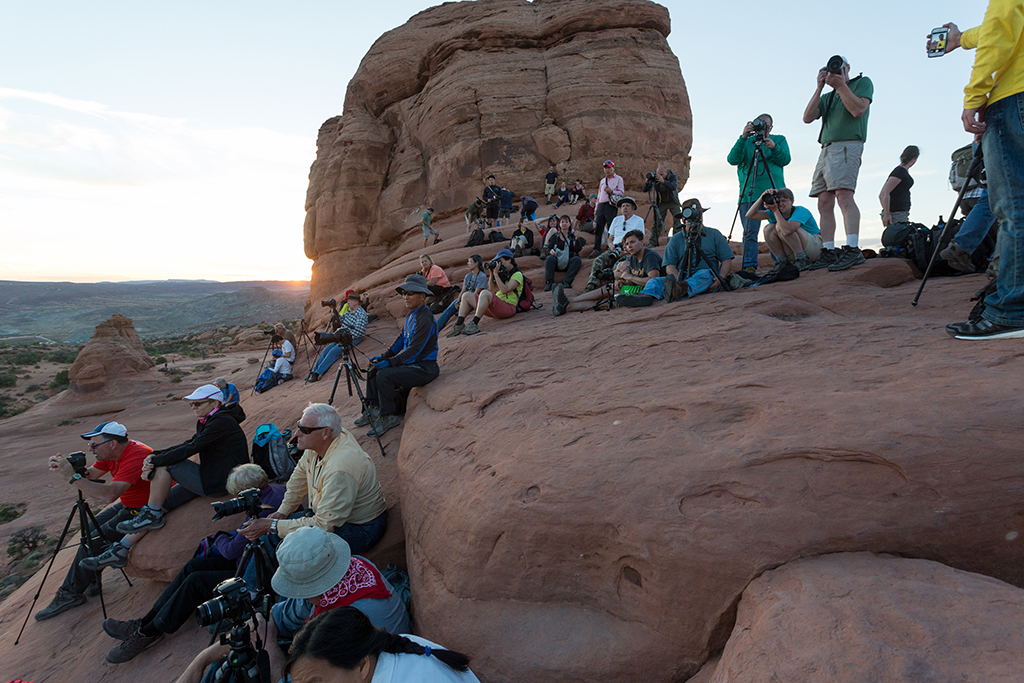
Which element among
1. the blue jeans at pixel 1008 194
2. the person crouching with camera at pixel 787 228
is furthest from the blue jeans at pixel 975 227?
the blue jeans at pixel 1008 194

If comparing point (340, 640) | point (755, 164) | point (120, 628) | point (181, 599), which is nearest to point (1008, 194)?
point (755, 164)

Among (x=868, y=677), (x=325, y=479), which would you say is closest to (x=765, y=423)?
(x=868, y=677)

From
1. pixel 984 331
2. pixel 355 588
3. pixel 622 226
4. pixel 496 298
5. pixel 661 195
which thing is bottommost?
pixel 355 588

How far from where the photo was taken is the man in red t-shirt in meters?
4.96

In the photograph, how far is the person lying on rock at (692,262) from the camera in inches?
257

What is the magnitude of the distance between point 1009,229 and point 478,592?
4401 mm

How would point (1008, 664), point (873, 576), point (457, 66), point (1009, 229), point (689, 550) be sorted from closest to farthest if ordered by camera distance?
1. point (1008, 664)
2. point (873, 576)
3. point (689, 550)
4. point (1009, 229)
5. point (457, 66)

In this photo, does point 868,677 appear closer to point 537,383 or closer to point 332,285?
point 537,383

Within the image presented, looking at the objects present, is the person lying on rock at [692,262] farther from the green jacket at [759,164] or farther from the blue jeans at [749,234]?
the green jacket at [759,164]

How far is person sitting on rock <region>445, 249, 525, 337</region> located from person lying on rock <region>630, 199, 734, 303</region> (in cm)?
254

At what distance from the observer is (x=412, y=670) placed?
7.38 feet

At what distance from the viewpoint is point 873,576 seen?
2.18 metres

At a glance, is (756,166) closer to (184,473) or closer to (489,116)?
(184,473)

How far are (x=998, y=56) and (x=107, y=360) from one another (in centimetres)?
2680
